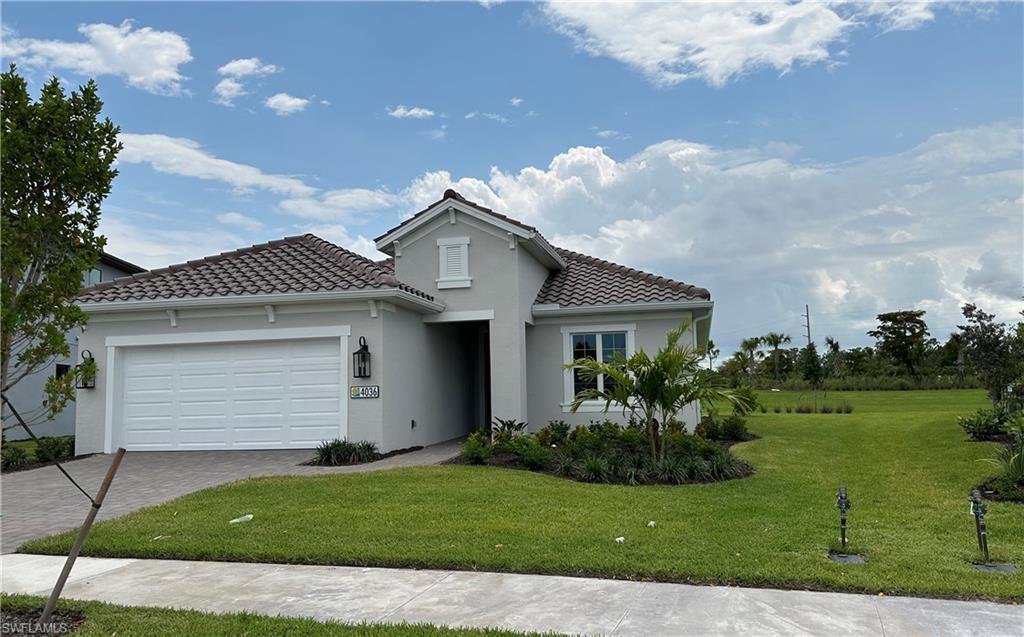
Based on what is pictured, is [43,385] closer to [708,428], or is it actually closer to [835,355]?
[708,428]

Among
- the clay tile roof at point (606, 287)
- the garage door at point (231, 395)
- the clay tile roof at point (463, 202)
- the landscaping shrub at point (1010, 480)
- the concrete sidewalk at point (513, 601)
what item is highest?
the clay tile roof at point (463, 202)

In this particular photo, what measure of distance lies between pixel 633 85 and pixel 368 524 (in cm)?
1189

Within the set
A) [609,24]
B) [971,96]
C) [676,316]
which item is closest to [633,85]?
[609,24]

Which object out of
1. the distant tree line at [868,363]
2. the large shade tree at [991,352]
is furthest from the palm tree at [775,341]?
the large shade tree at [991,352]

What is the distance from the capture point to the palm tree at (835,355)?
46.0 m

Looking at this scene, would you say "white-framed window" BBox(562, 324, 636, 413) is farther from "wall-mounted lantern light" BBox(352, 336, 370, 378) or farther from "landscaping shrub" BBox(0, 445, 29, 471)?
"landscaping shrub" BBox(0, 445, 29, 471)

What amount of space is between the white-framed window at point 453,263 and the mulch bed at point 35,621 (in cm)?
1127

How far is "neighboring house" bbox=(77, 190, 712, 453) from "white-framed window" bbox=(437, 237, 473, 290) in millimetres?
33

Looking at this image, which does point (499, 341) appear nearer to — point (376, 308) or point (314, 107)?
point (376, 308)

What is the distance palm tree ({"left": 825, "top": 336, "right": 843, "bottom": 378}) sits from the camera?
46034mm

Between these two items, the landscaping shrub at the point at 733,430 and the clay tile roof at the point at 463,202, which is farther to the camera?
the landscaping shrub at the point at 733,430

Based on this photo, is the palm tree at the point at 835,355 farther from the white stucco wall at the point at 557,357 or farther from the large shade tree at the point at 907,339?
the white stucco wall at the point at 557,357

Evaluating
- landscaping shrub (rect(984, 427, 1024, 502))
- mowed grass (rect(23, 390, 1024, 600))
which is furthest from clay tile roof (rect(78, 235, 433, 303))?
landscaping shrub (rect(984, 427, 1024, 502))

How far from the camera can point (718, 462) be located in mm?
11203
